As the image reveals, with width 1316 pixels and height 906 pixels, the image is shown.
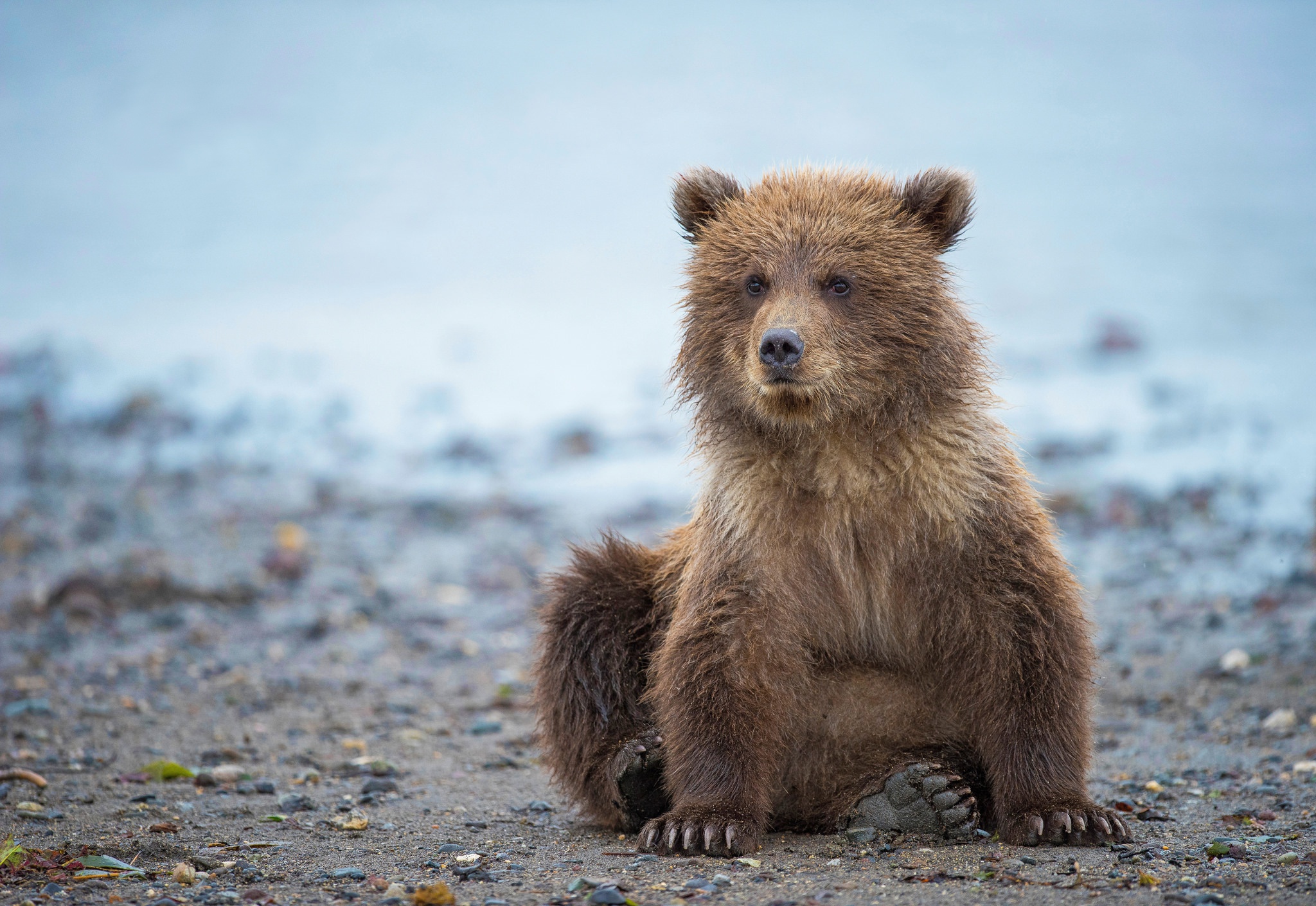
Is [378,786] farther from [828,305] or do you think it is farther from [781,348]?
[828,305]

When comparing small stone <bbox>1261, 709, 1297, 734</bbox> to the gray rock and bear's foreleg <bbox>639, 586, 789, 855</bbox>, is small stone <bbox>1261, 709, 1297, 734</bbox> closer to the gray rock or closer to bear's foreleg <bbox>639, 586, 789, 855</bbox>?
the gray rock

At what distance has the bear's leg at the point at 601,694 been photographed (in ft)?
16.4

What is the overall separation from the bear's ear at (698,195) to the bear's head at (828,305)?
0.26 ft

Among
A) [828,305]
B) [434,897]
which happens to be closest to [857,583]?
→ [828,305]

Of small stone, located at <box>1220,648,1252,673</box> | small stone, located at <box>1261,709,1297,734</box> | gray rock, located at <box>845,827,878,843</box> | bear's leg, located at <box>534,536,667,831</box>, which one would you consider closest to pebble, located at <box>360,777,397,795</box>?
bear's leg, located at <box>534,536,667,831</box>

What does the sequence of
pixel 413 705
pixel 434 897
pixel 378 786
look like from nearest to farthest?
pixel 434 897
pixel 378 786
pixel 413 705

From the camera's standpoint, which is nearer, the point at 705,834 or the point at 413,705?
the point at 705,834

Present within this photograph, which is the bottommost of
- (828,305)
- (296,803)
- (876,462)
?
(296,803)

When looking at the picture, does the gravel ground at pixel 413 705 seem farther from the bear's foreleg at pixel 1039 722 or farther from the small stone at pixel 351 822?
the bear's foreleg at pixel 1039 722

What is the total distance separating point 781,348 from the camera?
4.50 m

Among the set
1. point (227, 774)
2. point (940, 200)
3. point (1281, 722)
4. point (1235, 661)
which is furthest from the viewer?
point (1235, 661)

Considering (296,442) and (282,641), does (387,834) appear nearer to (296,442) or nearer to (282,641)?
(282,641)

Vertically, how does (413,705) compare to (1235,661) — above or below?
below

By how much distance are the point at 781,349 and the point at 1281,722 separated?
154 inches
